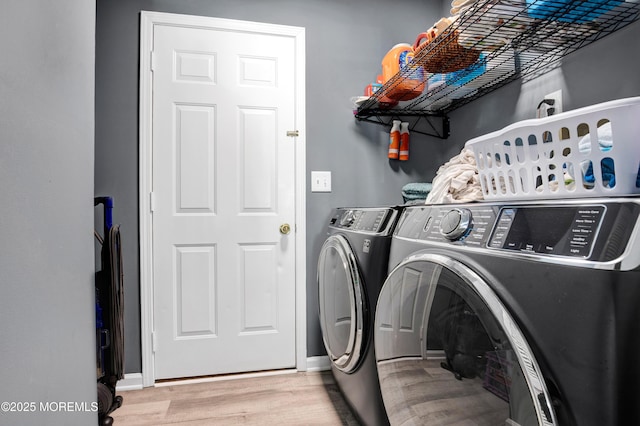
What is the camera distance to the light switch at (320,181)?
221 centimetres

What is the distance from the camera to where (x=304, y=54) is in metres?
2.19

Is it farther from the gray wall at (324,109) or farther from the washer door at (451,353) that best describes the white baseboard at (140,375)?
the washer door at (451,353)

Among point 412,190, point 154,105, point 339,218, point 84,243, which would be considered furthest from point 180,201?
point 412,190

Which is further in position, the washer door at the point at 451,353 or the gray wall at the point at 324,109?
the gray wall at the point at 324,109

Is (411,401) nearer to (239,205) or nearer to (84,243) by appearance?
(84,243)

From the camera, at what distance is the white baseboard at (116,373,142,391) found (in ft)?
6.35

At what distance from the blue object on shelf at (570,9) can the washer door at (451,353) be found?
2.97 feet

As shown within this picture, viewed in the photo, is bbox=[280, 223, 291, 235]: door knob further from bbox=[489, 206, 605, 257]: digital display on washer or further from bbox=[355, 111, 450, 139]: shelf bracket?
bbox=[489, 206, 605, 257]: digital display on washer

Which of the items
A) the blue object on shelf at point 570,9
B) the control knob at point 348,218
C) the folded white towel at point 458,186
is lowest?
the control knob at point 348,218

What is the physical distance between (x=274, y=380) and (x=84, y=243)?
4.75 feet

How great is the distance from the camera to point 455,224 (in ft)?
2.70

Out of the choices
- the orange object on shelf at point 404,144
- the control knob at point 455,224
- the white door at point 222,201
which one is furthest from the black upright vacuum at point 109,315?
the orange object on shelf at point 404,144

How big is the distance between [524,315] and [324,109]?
1.86m

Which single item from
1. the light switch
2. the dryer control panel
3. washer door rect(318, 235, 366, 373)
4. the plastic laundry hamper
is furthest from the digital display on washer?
the light switch
